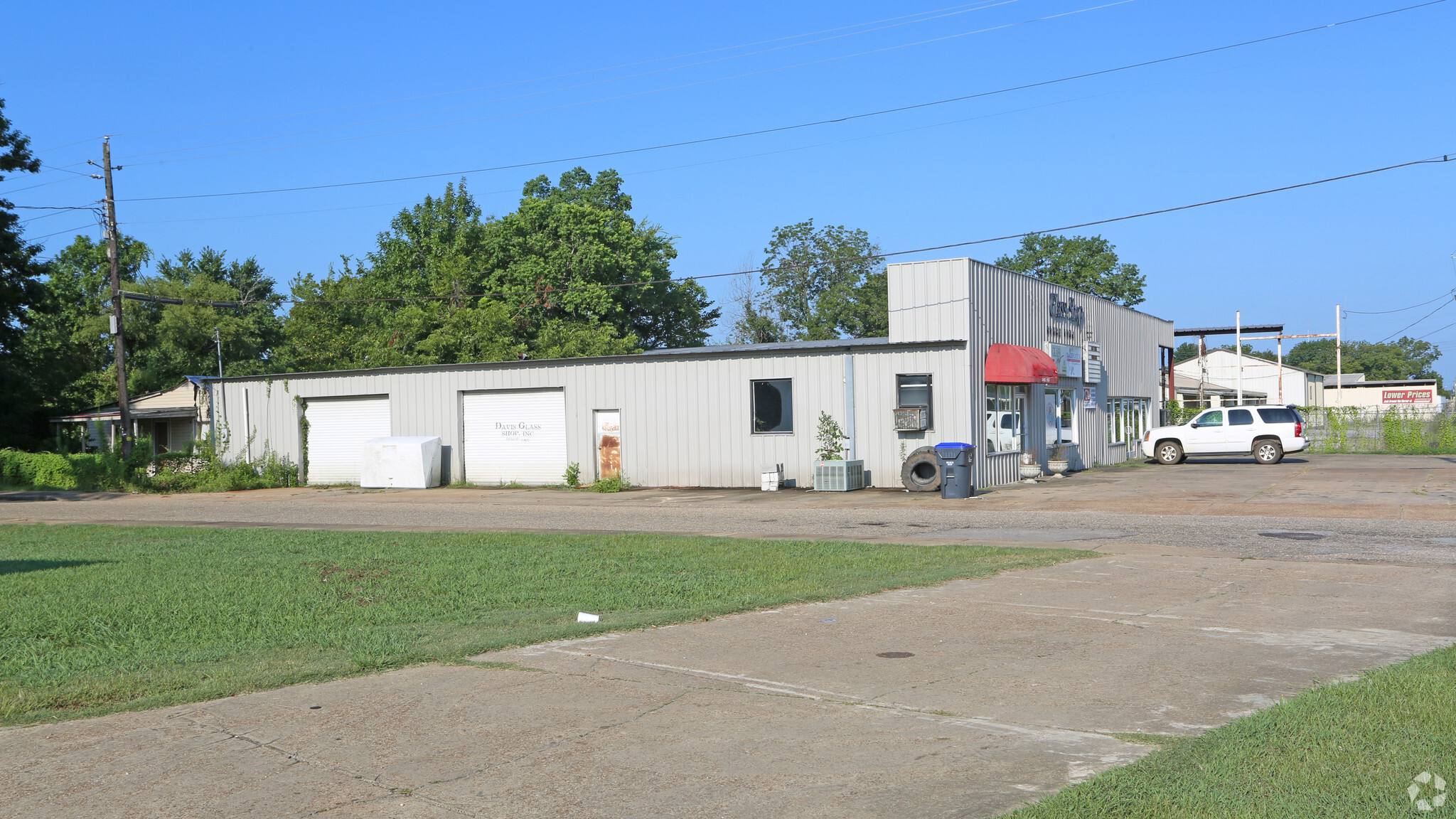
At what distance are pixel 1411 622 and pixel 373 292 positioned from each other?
A: 63284 mm

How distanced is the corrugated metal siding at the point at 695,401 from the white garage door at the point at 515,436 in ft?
0.97

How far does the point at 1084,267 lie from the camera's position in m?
75.5

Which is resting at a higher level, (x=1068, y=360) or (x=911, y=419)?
(x=1068, y=360)

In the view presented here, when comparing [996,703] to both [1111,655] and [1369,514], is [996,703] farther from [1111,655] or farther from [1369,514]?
[1369,514]

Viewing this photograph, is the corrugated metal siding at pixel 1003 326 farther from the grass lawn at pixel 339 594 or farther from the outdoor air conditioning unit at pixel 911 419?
the grass lawn at pixel 339 594

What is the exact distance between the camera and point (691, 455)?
28797 millimetres

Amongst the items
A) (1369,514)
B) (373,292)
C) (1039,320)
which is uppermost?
(373,292)

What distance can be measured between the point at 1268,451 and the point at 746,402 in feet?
57.5

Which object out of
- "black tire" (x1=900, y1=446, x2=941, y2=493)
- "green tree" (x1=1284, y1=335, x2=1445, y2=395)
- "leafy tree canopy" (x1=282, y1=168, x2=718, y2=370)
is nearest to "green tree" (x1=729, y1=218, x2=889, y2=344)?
"leafy tree canopy" (x1=282, y1=168, x2=718, y2=370)

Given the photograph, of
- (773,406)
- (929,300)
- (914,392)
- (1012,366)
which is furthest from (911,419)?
(773,406)

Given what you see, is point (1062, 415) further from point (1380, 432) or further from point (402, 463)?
point (1380, 432)

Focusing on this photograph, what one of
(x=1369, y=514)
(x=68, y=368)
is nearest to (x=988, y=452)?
(x=1369, y=514)

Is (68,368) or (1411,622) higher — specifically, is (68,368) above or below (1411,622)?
above

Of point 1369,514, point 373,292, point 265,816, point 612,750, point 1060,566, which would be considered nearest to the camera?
point 265,816
